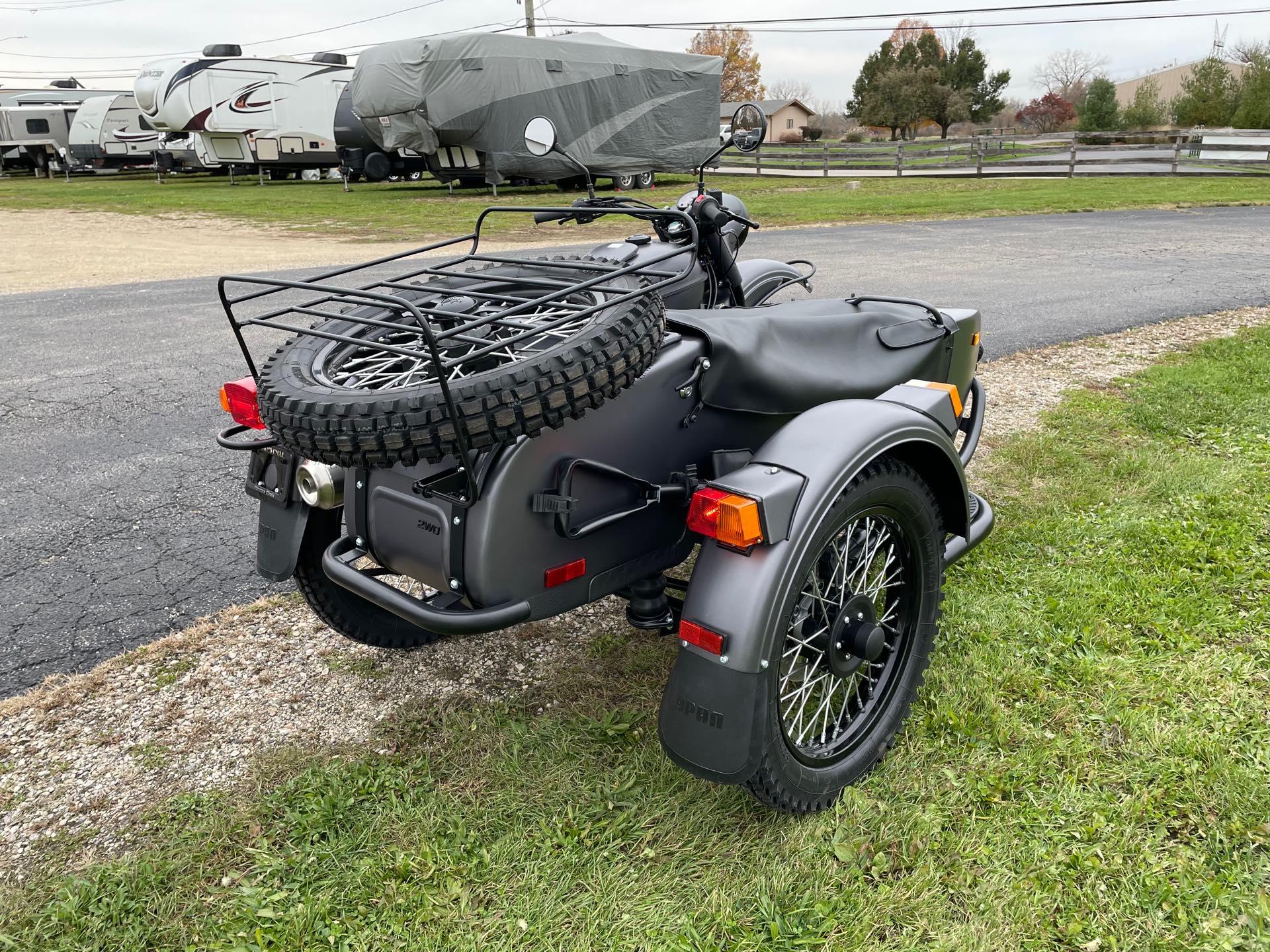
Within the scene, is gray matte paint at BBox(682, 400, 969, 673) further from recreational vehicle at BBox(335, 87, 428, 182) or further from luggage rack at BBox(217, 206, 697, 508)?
recreational vehicle at BBox(335, 87, 428, 182)

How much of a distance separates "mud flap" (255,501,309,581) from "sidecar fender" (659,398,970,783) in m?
1.21

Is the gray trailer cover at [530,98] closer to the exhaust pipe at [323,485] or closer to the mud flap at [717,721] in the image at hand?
the exhaust pipe at [323,485]

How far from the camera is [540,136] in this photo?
3143 millimetres

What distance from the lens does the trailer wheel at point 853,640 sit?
2234 mm

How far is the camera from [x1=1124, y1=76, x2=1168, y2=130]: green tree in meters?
50.1

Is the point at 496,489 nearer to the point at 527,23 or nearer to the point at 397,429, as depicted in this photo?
the point at 397,429

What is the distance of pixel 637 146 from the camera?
2005 centimetres

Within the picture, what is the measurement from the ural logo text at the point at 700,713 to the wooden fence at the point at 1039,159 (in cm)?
2797

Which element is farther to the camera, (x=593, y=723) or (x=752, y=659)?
(x=593, y=723)

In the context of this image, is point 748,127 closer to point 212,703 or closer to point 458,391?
point 458,391

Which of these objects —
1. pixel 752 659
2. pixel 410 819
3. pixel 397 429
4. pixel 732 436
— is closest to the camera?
pixel 397 429

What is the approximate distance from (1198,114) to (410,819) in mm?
54212

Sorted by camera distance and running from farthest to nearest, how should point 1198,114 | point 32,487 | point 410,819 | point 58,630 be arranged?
point 1198,114 < point 32,487 < point 58,630 < point 410,819

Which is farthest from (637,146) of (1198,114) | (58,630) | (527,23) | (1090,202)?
(1198,114)
